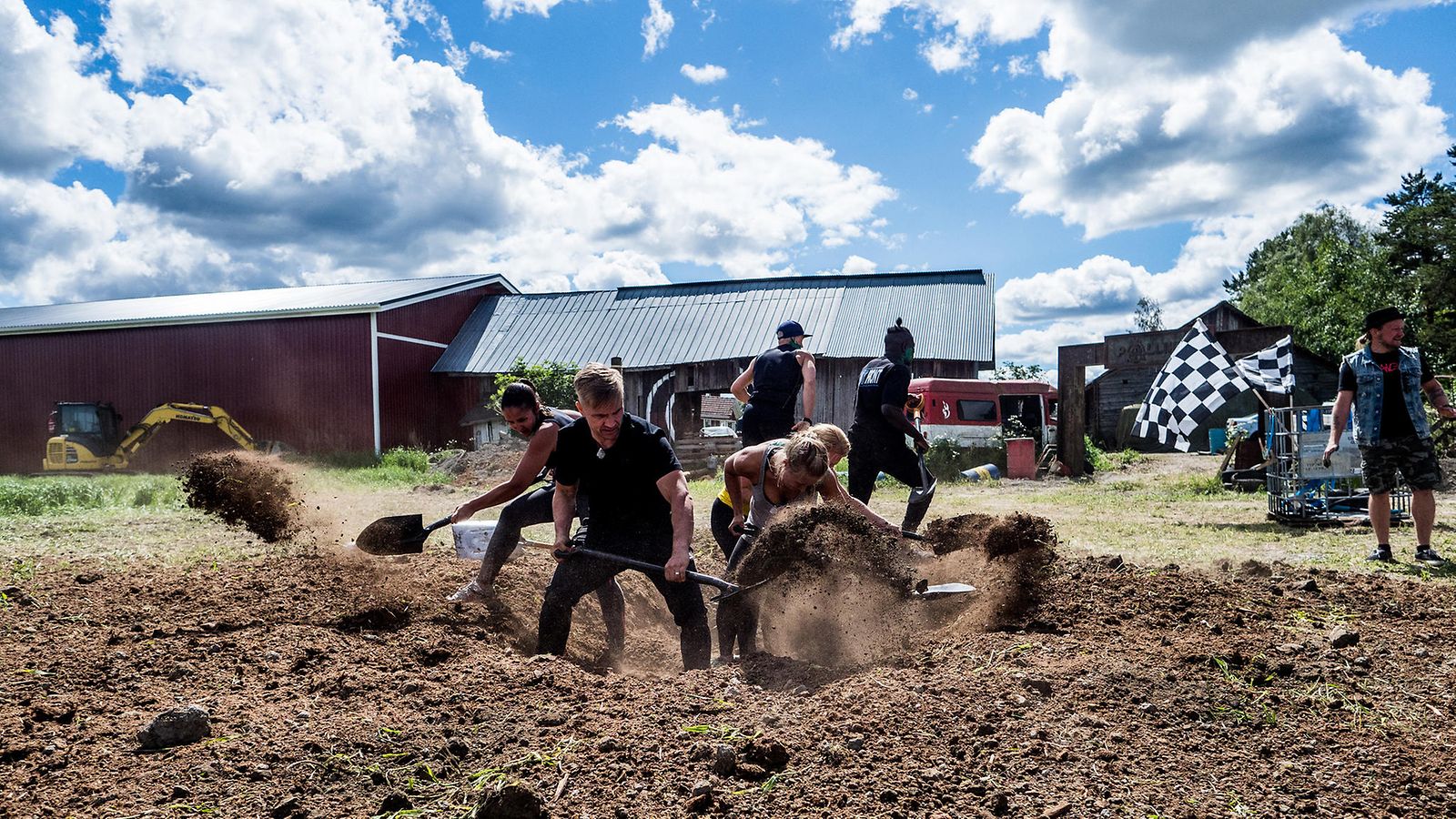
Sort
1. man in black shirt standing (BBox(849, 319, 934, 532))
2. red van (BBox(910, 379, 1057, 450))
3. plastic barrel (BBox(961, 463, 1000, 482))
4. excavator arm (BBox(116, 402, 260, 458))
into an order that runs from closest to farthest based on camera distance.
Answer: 1. man in black shirt standing (BBox(849, 319, 934, 532))
2. plastic barrel (BBox(961, 463, 1000, 482))
3. red van (BBox(910, 379, 1057, 450))
4. excavator arm (BBox(116, 402, 260, 458))

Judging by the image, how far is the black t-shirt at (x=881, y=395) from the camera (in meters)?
6.06

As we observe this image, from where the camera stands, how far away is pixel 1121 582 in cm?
481

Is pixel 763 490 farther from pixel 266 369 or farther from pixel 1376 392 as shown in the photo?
pixel 266 369

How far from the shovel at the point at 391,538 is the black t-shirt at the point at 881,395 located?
115 inches

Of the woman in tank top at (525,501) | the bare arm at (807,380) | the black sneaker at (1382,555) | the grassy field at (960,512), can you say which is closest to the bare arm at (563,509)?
the woman in tank top at (525,501)

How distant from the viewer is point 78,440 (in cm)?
2228

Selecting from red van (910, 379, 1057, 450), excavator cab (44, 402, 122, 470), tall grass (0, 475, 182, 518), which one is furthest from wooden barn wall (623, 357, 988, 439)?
excavator cab (44, 402, 122, 470)

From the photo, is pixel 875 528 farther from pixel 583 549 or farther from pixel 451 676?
pixel 451 676

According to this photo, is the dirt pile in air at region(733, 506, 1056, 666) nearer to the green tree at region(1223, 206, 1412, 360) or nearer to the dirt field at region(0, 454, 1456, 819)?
the dirt field at region(0, 454, 1456, 819)

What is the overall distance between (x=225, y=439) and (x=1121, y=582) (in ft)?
78.5

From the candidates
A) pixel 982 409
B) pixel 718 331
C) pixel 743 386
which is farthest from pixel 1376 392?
pixel 718 331

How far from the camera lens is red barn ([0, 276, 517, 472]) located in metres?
22.9

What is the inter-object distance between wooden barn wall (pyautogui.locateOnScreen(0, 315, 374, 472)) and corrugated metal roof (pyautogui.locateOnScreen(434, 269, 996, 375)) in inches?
122

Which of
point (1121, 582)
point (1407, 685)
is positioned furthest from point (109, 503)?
point (1407, 685)
